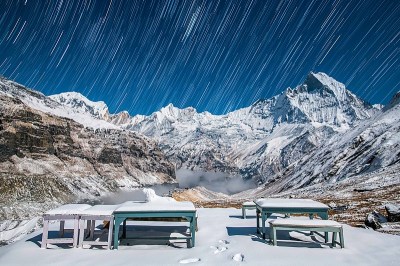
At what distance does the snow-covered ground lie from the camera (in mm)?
15664

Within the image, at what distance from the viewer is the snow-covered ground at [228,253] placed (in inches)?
617

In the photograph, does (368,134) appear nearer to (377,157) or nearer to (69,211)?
(377,157)

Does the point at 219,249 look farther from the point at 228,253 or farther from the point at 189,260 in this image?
the point at 189,260

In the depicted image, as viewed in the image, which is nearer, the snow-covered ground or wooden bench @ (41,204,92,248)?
the snow-covered ground

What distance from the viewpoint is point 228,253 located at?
56.4 ft

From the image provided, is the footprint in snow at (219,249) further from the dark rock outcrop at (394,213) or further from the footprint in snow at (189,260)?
the dark rock outcrop at (394,213)

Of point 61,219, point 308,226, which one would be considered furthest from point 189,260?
point 61,219

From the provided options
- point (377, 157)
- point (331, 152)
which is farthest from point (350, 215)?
point (331, 152)

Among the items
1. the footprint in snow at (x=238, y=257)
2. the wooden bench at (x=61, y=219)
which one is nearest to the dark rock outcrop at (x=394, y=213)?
the footprint in snow at (x=238, y=257)

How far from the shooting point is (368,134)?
138m

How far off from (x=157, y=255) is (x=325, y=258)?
27.1 feet

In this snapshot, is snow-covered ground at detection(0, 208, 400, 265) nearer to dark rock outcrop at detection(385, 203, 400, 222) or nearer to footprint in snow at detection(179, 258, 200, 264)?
footprint in snow at detection(179, 258, 200, 264)

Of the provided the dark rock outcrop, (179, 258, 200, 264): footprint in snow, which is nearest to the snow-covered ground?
(179, 258, 200, 264): footprint in snow

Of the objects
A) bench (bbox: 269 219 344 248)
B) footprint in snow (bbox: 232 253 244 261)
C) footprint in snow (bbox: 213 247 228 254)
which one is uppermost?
bench (bbox: 269 219 344 248)
